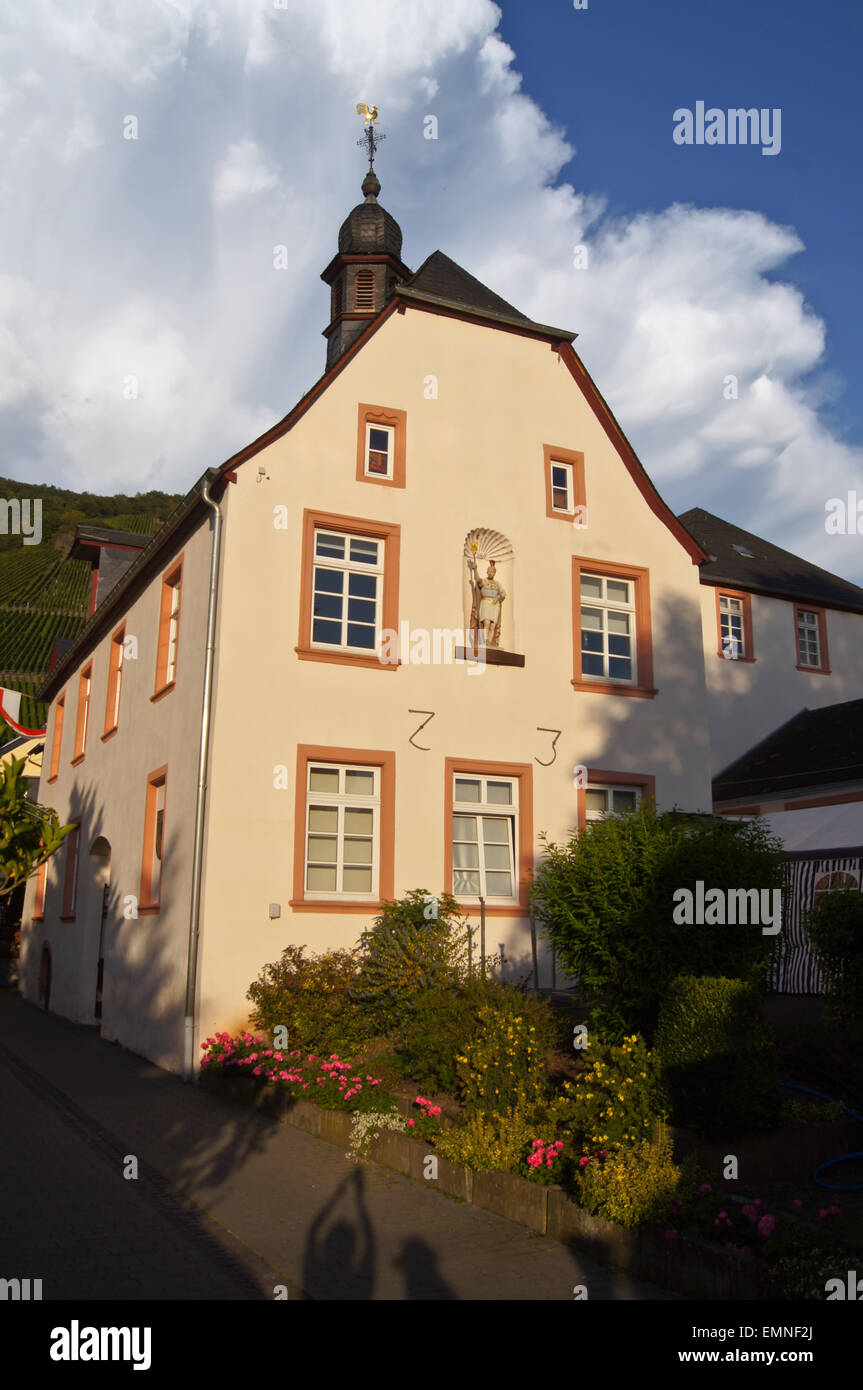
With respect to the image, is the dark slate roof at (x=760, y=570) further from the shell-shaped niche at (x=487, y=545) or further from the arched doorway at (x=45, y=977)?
the arched doorway at (x=45, y=977)

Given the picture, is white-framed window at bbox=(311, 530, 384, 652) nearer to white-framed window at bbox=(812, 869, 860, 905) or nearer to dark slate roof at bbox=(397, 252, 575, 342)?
dark slate roof at bbox=(397, 252, 575, 342)

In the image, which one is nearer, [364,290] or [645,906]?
[645,906]

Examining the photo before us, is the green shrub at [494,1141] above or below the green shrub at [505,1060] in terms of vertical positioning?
below

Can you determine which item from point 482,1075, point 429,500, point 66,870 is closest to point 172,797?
point 429,500

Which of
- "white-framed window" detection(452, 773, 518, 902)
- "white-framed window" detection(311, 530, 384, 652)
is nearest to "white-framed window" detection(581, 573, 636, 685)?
"white-framed window" detection(452, 773, 518, 902)

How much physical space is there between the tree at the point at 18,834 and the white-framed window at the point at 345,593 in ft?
12.6

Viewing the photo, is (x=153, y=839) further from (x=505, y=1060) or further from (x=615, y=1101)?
(x=615, y=1101)

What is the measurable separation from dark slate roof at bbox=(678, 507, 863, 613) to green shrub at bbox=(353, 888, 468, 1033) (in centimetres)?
1280

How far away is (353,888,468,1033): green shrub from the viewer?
11.5m

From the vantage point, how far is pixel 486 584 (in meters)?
15.3

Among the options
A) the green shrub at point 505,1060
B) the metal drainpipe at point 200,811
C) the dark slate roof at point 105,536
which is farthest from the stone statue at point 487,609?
the dark slate roof at point 105,536

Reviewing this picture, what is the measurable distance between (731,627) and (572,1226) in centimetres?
1948

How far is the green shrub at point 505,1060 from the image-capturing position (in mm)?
7824

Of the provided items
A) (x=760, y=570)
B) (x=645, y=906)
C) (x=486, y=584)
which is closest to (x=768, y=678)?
(x=760, y=570)
